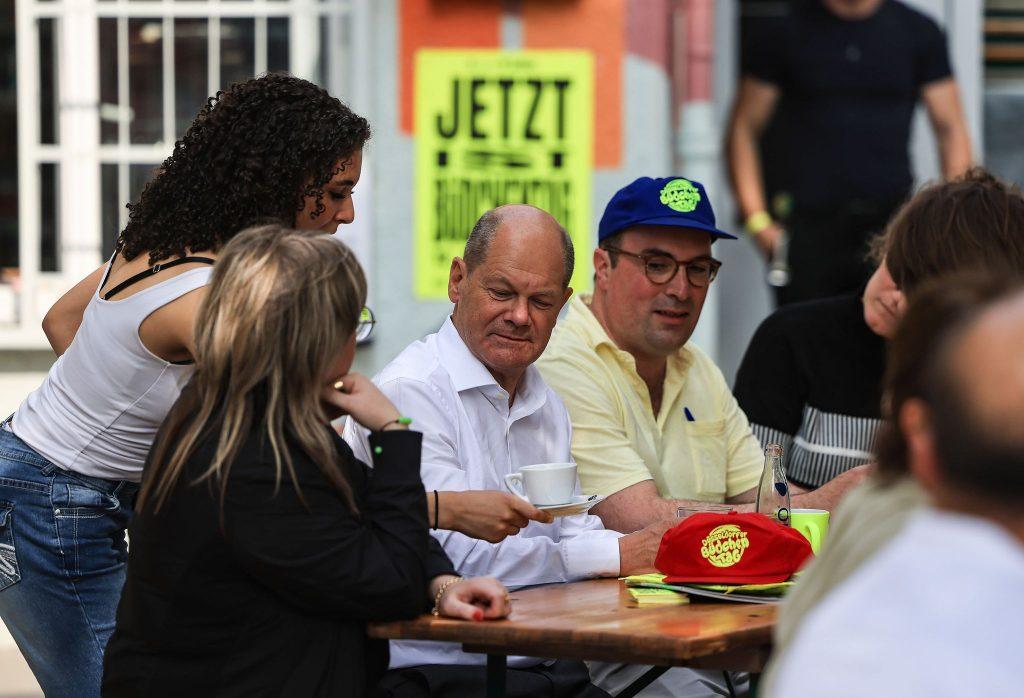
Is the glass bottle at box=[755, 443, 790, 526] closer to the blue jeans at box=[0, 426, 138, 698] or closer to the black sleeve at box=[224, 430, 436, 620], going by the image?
the black sleeve at box=[224, 430, 436, 620]

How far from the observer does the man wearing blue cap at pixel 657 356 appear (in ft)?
12.0

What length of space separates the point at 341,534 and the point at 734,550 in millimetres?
776

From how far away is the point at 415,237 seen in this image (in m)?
6.27

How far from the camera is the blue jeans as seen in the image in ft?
9.81

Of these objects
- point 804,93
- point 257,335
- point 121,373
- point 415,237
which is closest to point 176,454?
point 257,335

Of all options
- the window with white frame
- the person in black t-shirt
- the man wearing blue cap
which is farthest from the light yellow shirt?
the window with white frame

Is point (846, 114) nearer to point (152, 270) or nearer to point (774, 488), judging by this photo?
point (774, 488)

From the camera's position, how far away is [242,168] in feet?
10.0

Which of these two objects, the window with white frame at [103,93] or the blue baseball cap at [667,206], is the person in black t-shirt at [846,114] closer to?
the window with white frame at [103,93]

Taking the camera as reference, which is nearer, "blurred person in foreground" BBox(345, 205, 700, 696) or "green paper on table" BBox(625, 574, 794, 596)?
"green paper on table" BBox(625, 574, 794, 596)

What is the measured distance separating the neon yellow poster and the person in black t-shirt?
77cm

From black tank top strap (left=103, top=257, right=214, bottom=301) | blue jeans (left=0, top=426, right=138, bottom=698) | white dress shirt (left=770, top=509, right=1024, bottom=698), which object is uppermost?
black tank top strap (left=103, top=257, right=214, bottom=301)

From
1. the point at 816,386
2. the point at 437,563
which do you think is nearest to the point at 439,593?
the point at 437,563

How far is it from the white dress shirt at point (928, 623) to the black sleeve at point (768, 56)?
5121 mm
